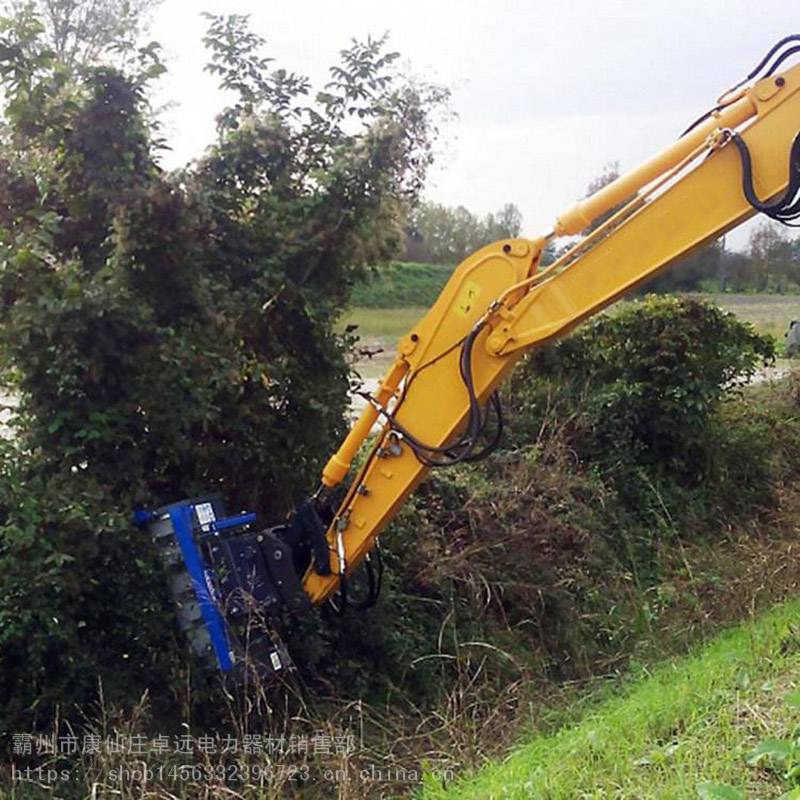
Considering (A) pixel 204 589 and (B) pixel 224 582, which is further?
(B) pixel 224 582

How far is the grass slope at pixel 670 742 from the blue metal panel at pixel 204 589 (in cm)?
145

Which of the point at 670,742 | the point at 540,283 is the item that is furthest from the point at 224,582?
the point at 670,742

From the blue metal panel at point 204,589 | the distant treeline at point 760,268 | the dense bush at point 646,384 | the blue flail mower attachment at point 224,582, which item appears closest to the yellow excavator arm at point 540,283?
the blue flail mower attachment at point 224,582

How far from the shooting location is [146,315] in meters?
5.48

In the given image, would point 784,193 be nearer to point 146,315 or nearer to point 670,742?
point 670,742

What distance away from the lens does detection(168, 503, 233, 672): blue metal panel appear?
536 centimetres

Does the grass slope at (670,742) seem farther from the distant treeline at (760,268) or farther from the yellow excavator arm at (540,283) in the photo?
the distant treeline at (760,268)

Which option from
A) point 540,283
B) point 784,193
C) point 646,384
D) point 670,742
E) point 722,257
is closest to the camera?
point 670,742

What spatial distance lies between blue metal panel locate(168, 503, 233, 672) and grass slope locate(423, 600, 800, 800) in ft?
4.76

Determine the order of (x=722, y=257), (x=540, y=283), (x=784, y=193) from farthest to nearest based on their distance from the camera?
(x=722, y=257) < (x=540, y=283) < (x=784, y=193)

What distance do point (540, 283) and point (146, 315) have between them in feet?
6.46

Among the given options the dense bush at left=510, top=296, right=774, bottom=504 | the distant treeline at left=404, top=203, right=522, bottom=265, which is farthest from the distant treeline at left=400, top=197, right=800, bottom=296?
the dense bush at left=510, top=296, right=774, bottom=504

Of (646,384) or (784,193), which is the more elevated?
(784,193)

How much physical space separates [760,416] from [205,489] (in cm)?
690
